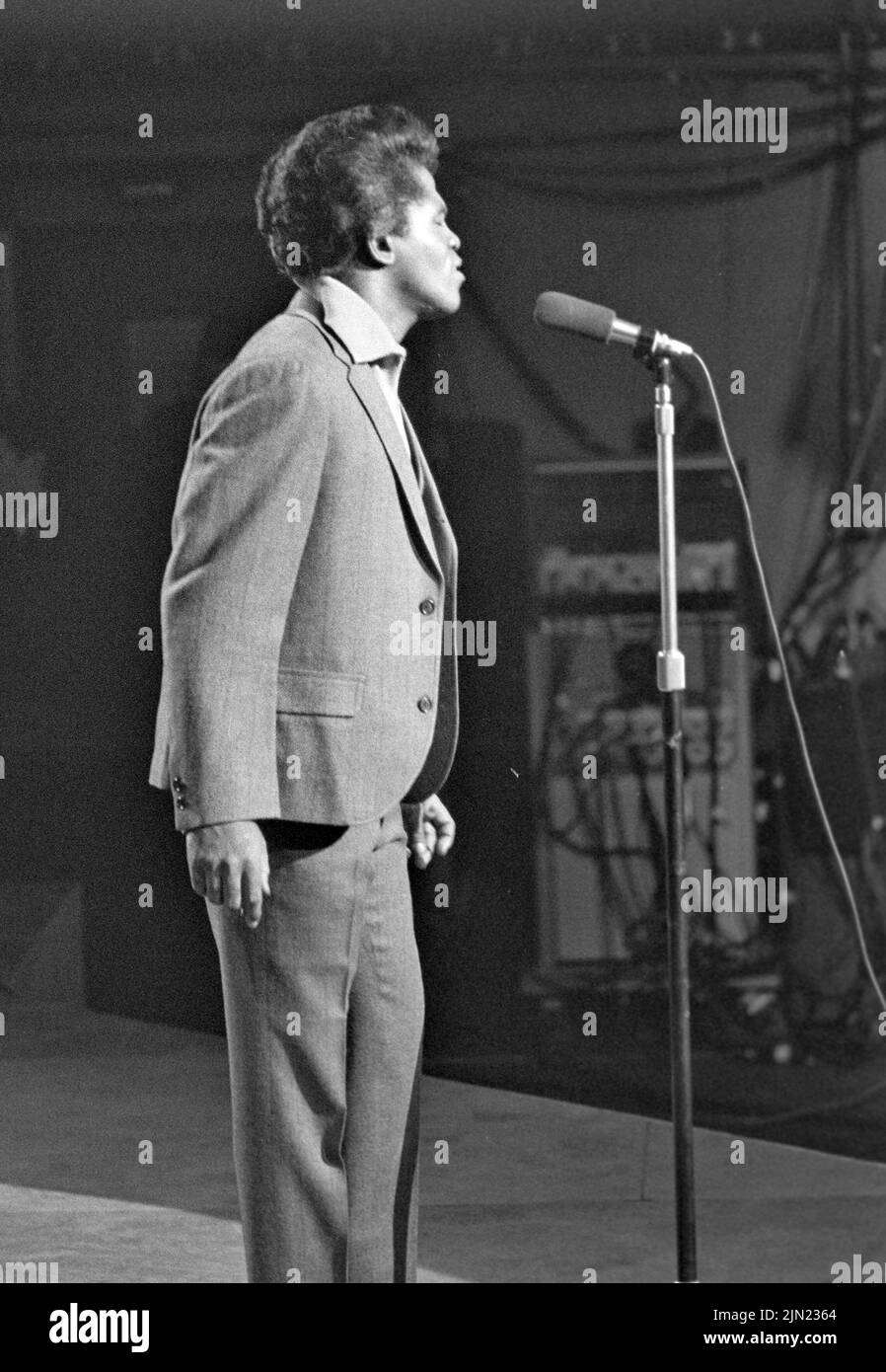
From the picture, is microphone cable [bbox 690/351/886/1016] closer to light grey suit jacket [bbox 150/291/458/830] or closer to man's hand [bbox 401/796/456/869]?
man's hand [bbox 401/796/456/869]

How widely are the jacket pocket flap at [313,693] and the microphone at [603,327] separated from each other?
0.66 m

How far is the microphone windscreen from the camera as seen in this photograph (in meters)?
2.62

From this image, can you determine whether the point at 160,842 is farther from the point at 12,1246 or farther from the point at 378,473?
the point at 378,473

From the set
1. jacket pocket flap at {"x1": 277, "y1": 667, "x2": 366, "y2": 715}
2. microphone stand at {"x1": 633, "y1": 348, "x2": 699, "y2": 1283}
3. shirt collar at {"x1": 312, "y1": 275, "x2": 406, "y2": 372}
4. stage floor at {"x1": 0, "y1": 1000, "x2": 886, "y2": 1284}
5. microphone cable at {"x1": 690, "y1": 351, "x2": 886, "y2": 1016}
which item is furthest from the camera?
microphone cable at {"x1": 690, "y1": 351, "x2": 886, "y2": 1016}

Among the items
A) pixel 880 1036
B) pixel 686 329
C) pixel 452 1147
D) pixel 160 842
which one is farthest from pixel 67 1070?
pixel 686 329

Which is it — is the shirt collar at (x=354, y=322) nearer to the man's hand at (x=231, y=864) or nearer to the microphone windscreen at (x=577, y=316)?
the microphone windscreen at (x=577, y=316)

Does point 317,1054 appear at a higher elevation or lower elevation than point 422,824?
lower

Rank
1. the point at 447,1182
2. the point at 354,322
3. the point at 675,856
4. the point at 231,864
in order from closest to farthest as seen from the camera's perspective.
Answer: the point at 231,864, the point at 354,322, the point at 675,856, the point at 447,1182

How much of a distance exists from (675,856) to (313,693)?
1.99 feet

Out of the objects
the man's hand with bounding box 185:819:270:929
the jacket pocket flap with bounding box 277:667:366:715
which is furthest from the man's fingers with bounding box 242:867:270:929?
the jacket pocket flap with bounding box 277:667:366:715

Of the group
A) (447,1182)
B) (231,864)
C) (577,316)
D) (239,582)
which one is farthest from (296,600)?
(447,1182)

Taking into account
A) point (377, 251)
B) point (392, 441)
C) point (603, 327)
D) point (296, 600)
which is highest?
point (377, 251)

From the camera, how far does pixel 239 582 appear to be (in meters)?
2.29

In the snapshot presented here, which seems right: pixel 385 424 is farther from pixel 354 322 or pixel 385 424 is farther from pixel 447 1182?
pixel 447 1182
